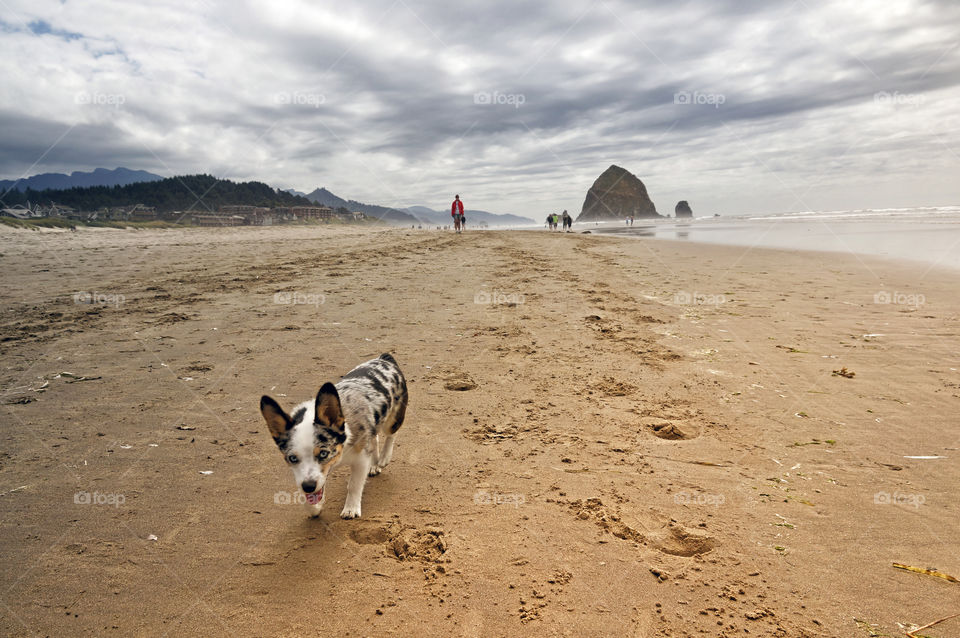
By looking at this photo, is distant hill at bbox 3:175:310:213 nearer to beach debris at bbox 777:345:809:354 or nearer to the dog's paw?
the dog's paw

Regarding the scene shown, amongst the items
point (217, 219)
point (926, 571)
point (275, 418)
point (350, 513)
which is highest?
point (217, 219)

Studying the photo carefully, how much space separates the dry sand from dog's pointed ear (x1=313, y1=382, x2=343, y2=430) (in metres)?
0.86

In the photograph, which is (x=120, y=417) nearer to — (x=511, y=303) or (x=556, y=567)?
(x=556, y=567)

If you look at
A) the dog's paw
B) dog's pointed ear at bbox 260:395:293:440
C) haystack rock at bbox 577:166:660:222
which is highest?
haystack rock at bbox 577:166:660:222

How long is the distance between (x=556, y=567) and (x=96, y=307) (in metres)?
11.0

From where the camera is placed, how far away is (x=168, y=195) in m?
64.5

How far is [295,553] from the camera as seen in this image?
318cm

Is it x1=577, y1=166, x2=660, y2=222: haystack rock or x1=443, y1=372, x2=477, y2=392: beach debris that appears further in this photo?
x1=577, y1=166, x2=660, y2=222: haystack rock

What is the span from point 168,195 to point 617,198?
481 feet

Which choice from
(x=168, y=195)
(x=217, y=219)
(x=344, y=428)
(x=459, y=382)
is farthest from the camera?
(x=168, y=195)

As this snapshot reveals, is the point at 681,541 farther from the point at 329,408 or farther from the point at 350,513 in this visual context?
the point at 329,408

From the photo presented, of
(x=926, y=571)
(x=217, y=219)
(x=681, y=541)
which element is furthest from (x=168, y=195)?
(x=926, y=571)

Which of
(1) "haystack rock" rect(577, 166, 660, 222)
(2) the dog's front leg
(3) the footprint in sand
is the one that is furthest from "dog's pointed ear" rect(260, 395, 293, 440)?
(1) "haystack rock" rect(577, 166, 660, 222)

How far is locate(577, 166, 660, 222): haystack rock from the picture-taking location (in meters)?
170
